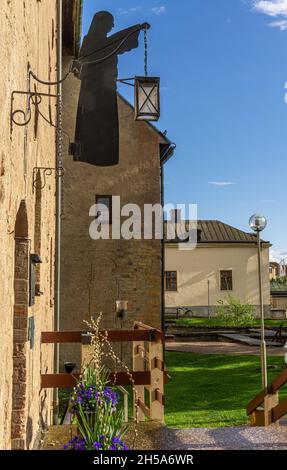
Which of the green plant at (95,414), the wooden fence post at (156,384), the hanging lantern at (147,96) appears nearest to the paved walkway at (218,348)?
the hanging lantern at (147,96)

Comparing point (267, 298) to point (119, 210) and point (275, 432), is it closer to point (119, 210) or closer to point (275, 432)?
point (119, 210)

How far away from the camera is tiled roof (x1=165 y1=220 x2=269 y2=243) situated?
41.5 m

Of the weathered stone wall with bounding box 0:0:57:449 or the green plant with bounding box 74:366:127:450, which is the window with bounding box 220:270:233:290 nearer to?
the weathered stone wall with bounding box 0:0:57:449

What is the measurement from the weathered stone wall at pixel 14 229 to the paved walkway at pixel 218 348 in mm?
13737

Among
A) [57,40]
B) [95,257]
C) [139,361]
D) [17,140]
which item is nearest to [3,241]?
[17,140]

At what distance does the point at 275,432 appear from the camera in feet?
23.1

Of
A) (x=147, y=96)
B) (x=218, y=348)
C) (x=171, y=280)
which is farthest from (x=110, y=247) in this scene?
(x=171, y=280)

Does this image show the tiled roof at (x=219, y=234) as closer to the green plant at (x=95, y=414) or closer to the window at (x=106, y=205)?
the window at (x=106, y=205)

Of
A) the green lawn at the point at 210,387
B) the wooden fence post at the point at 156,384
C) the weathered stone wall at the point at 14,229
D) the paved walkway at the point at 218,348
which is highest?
the weathered stone wall at the point at 14,229

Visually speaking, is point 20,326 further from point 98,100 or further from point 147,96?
point 98,100

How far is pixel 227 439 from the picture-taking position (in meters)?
6.78

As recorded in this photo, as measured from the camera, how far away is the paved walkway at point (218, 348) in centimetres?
2112

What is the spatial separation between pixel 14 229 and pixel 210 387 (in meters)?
10.4

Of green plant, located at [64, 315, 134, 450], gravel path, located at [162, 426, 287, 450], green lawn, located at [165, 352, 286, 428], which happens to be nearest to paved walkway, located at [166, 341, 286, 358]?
green lawn, located at [165, 352, 286, 428]
